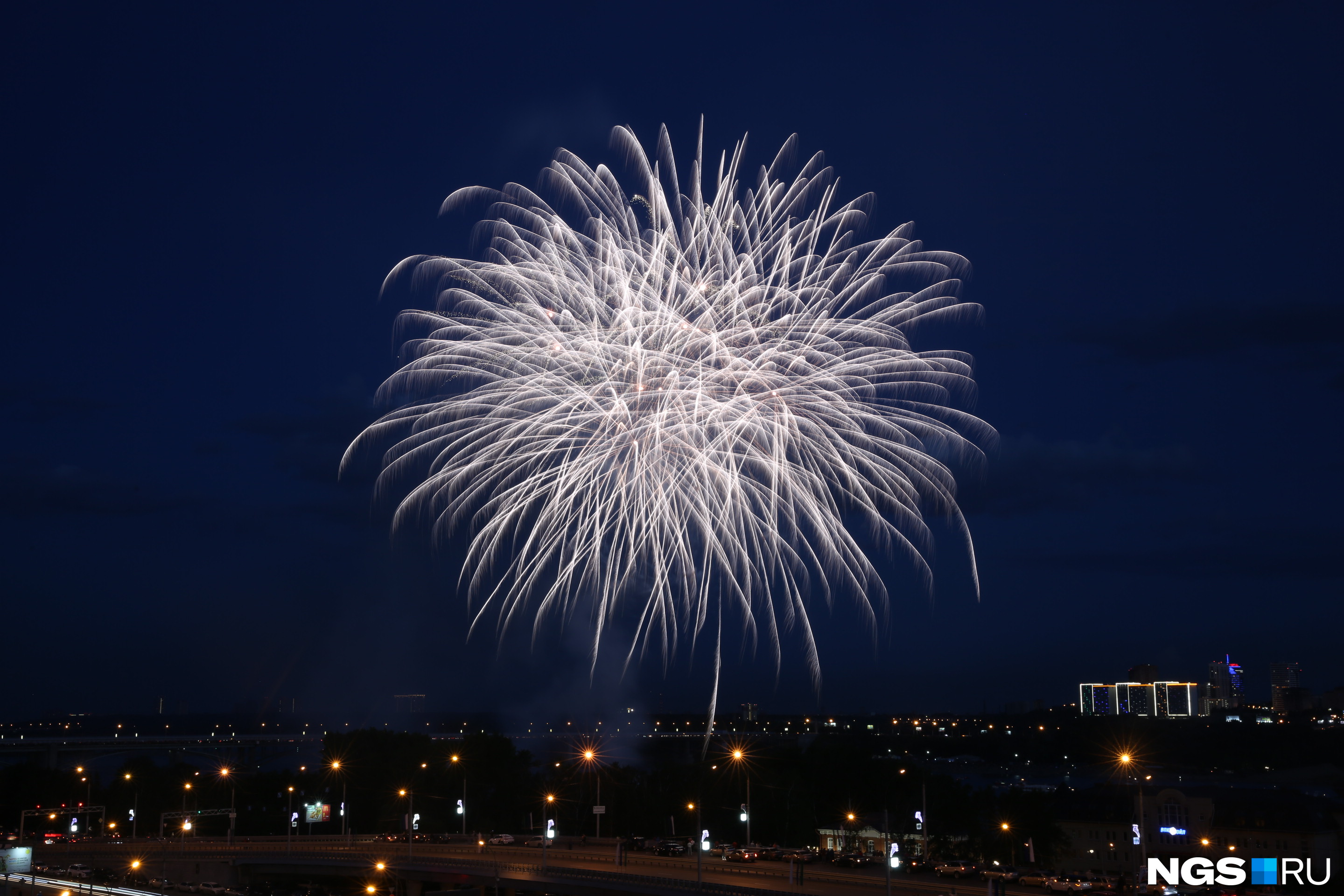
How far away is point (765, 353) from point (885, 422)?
202 inches

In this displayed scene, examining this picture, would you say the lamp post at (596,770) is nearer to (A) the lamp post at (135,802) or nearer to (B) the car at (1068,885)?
(B) the car at (1068,885)

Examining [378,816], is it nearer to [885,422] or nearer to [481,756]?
[481,756]

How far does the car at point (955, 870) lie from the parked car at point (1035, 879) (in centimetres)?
259

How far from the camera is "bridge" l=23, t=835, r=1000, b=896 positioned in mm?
45844

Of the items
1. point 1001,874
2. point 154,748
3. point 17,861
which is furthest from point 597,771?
point 154,748

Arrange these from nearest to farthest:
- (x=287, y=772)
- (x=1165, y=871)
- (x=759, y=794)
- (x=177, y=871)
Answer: (x=1165, y=871), (x=177, y=871), (x=759, y=794), (x=287, y=772)

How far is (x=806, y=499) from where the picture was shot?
131 feet

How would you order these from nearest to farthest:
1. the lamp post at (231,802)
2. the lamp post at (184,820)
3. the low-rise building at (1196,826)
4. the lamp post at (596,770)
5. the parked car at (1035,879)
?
the parked car at (1035,879)
the low-rise building at (1196,826)
the lamp post at (184,820)
the lamp post at (231,802)
the lamp post at (596,770)

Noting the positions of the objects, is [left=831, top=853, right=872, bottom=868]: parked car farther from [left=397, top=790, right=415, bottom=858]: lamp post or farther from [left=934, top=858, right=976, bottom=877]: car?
[left=397, top=790, right=415, bottom=858]: lamp post

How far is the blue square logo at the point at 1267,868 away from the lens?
4088 cm

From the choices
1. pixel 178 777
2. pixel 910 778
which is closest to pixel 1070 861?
pixel 910 778

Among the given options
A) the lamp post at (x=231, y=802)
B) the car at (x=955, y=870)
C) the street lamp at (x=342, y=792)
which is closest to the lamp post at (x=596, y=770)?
the street lamp at (x=342, y=792)

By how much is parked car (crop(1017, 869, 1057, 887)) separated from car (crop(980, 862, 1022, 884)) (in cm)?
30

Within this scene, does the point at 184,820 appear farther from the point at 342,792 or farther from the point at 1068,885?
the point at 1068,885
